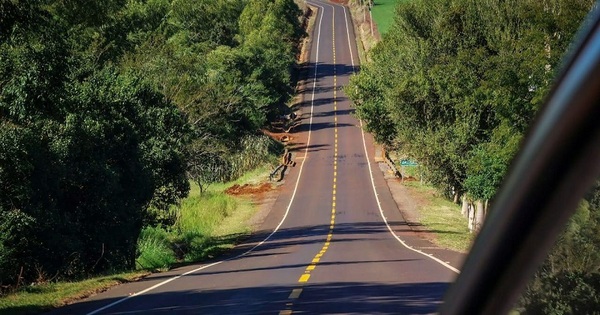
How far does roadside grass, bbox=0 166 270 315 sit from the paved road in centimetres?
63

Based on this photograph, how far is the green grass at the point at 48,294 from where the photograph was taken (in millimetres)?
14624

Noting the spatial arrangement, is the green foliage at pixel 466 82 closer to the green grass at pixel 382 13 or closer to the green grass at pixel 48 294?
the green grass at pixel 48 294

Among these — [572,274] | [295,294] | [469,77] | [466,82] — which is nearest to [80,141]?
[295,294]

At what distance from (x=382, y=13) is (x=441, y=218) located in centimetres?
8837

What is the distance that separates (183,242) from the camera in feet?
105

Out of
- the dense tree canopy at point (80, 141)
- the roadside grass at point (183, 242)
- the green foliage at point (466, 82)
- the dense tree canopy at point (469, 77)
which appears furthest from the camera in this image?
the green foliage at point (466, 82)

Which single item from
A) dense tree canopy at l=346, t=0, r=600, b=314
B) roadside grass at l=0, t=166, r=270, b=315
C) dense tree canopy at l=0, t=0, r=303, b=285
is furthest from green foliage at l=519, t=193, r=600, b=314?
dense tree canopy at l=346, t=0, r=600, b=314

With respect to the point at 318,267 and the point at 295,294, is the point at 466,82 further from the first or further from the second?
the point at 295,294

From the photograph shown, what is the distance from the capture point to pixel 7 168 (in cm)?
1975

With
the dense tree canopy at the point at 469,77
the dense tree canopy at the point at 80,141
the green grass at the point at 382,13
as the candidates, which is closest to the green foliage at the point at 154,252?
the dense tree canopy at the point at 80,141

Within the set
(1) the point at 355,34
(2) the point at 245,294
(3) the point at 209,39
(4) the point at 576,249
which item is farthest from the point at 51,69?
(1) the point at 355,34

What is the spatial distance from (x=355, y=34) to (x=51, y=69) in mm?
101777

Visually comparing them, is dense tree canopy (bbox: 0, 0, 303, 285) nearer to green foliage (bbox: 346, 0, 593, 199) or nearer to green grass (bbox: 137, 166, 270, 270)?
green grass (bbox: 137, 166, 270, 270)

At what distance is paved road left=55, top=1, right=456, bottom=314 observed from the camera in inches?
562
